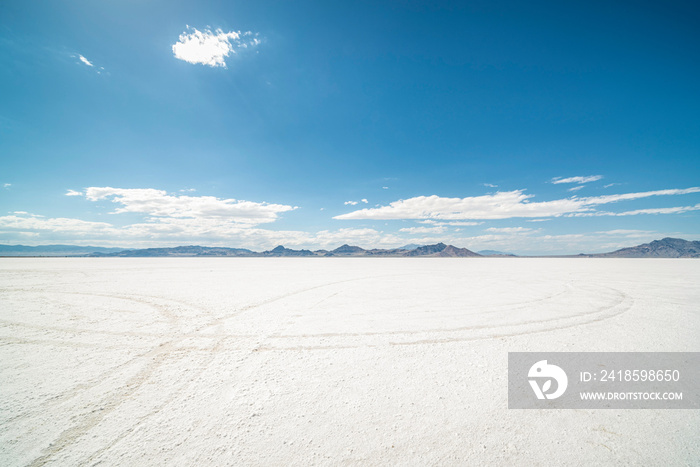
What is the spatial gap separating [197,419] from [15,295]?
14.6m

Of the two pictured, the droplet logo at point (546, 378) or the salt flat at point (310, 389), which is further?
the droplet logo at point (546, 378)

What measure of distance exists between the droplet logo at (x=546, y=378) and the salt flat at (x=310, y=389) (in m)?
0.47

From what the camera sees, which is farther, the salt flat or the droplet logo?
the droplet logo

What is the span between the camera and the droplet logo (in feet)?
14.3

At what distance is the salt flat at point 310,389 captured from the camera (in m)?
3.08

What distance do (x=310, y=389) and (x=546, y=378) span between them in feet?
13.1

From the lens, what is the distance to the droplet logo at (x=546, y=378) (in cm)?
435

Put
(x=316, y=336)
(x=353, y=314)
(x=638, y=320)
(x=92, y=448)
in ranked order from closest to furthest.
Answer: (x=92, y=448)
(x=316, y=336)
(x=638, y=320)
(x=353, y=314)

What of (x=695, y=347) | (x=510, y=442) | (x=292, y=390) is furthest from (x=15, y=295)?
(x=695, y=347)

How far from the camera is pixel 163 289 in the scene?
13.7 metres

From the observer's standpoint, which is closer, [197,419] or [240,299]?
[197,419]

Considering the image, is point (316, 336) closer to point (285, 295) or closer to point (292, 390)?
point (292, 390)

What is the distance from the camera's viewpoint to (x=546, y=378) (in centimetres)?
476

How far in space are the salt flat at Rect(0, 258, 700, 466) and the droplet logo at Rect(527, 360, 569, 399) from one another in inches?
18.3
